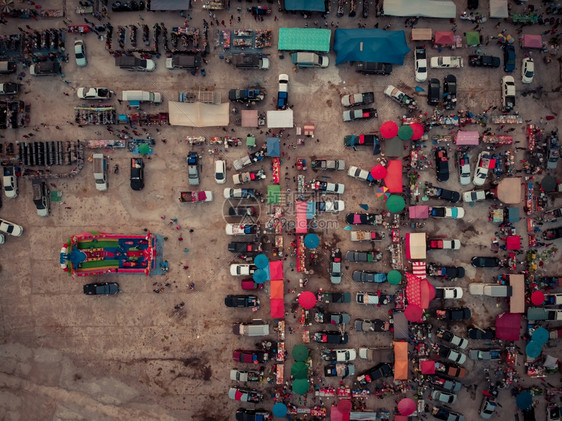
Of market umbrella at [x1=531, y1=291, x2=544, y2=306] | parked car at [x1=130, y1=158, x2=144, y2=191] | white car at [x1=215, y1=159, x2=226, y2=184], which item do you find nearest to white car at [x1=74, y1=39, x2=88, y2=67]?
→ parked car at [x1=130, y1=158, x2=144, y2=191]

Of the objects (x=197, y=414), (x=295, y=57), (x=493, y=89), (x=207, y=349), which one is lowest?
(x=197, y=414)

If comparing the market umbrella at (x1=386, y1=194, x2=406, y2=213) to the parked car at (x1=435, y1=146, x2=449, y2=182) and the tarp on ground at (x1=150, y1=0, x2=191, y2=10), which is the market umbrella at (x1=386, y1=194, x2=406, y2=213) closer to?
the parked car at (x1=435, y1=146, x2=449, y2=182)

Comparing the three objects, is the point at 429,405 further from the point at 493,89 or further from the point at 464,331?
the point at 493,89

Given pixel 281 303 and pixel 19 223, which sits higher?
pixel 19 223

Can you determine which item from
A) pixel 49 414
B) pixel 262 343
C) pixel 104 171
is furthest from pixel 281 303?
pixel 49 414

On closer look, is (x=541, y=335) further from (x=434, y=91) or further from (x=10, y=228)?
(x=10, y=228)

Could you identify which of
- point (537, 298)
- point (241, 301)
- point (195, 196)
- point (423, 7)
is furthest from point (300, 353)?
point (423, 7)

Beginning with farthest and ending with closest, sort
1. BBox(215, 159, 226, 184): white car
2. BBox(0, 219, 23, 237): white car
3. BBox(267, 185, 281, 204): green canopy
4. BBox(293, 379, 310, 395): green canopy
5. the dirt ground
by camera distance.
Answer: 1. the dirt ground
2. BBox(267, 185, 281, 204): green canopy
3. BBox(0, 219, 23, 237): white car
4. BBox(215, 159, 226, 184): white car
5. BBox(293, 379, 310, 395): green canopy

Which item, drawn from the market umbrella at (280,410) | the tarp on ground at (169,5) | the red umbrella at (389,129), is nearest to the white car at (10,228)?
the tarp on ground at (169,5)
